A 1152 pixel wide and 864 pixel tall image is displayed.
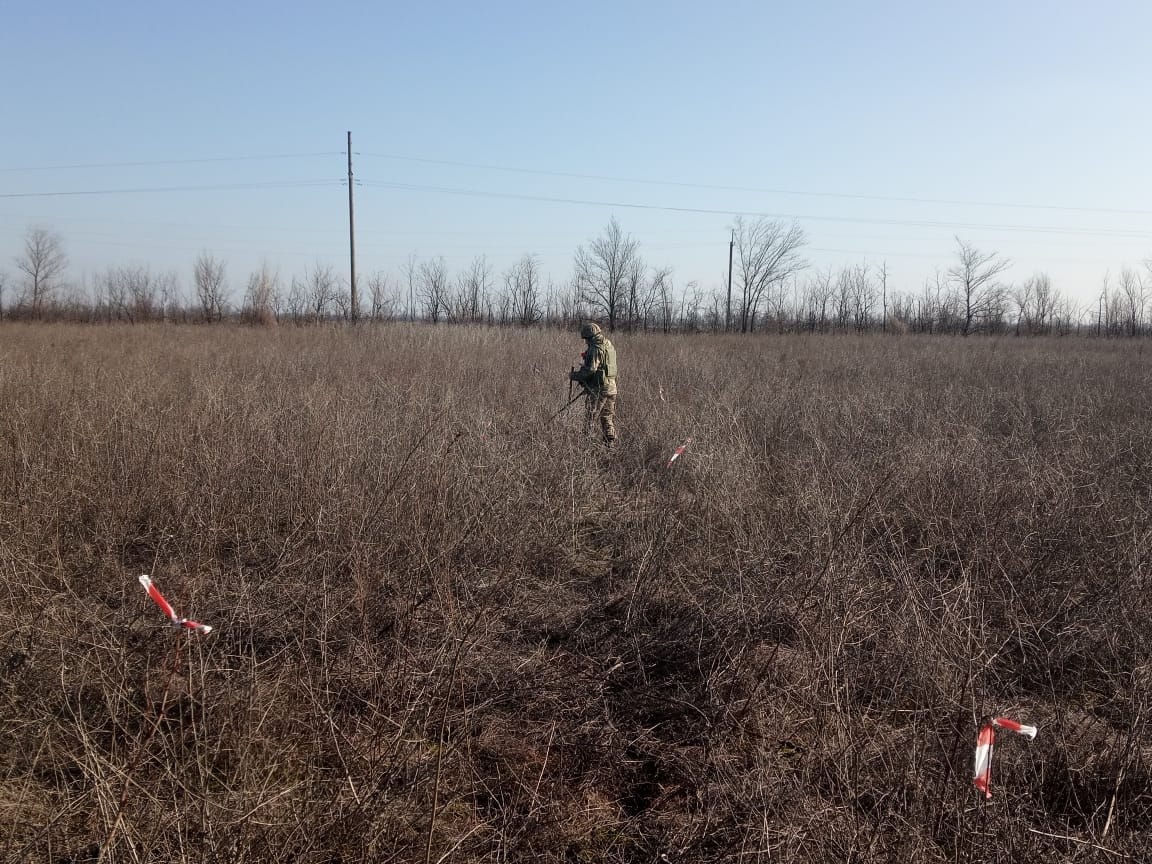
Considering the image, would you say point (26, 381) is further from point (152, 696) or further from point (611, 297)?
point (611, 297)

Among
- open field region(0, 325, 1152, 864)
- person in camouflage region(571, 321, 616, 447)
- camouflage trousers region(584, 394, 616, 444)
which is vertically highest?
person in camouflage region(571, 321, 616, 447)

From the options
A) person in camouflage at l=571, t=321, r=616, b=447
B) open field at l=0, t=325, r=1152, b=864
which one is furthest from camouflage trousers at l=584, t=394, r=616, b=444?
open field at l=0, t=325, r=1152, b=864

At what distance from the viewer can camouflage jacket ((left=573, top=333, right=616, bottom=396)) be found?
310 inches

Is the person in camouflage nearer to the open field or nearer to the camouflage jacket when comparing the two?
the camouflage jacket

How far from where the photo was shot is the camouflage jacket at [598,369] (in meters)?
7.87

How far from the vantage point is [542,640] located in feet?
11.2

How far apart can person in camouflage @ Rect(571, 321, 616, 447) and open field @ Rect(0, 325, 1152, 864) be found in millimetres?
1125

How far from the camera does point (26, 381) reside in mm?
6242

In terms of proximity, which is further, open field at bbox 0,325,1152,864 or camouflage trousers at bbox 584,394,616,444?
camouflage trousers at bbox 584,394,616,444

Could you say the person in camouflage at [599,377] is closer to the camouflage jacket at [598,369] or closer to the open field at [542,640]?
the camouflage jacket at [598,369]

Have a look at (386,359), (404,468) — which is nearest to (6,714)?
(404,468)

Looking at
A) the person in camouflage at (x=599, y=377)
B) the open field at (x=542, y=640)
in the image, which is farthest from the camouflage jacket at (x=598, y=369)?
the open field at (x=542, y=640)

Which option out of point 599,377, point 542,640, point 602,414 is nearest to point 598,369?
point 599,377

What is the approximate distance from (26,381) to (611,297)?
98.2ft
